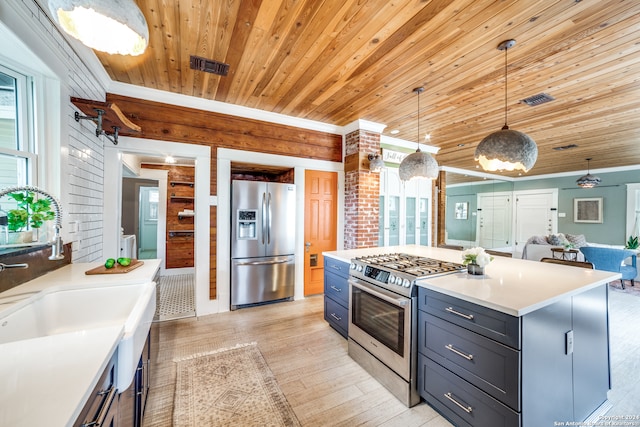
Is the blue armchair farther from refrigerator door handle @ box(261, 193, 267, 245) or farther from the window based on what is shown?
→ the window

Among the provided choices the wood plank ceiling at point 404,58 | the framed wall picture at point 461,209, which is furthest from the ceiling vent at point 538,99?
the framed wall picture at point 461,209

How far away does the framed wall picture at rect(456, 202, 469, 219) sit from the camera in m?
9.61

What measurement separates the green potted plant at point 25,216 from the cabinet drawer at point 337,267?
2307 millimetres

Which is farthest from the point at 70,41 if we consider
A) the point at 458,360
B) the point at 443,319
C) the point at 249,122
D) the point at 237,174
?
the point at 458,360

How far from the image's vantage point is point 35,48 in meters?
1.67

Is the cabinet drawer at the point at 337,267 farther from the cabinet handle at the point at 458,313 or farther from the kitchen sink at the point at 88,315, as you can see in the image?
the kitchen sink at the point at 88,315

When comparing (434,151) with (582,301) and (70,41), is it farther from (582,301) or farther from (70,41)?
(70,41)

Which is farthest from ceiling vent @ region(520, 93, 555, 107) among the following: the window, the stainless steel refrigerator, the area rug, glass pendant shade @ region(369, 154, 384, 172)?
the window

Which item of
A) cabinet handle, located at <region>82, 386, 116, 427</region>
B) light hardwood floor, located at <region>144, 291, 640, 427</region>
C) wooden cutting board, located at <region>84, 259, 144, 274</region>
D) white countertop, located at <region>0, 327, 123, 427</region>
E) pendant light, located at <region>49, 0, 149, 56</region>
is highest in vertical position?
pendant light, located at <region>49, 0, 149, 56</region>

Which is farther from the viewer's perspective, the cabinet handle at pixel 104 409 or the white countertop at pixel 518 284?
the white countertop at pixel 518 284

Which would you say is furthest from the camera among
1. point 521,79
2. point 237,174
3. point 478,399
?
point 237,174

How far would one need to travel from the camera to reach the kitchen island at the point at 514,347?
1.37 metres

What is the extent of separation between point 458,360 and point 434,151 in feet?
15.8

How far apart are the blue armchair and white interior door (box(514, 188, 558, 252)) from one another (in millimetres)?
2868
